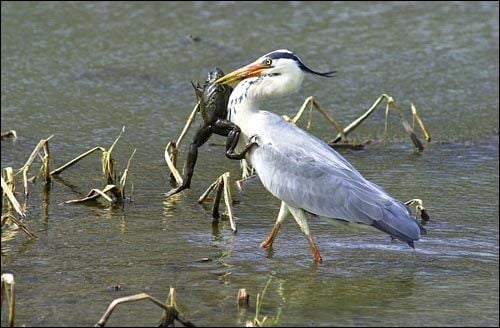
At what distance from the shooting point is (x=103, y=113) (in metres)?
10.2

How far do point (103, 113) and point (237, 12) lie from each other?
282 centimetres

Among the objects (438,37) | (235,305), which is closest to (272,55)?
(235,305)

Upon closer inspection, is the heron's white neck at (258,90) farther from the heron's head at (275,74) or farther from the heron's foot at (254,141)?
the heron's foot at (254,141)

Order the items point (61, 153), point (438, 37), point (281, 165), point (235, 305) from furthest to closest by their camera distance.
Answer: point (438, 37), point (61, 153), point (281, 165), point (235, 305)

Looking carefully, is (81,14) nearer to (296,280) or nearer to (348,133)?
(348,133)

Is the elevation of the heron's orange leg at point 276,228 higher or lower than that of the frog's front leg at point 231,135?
lower

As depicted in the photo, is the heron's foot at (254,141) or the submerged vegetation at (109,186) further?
the heron's foot at (254,141)

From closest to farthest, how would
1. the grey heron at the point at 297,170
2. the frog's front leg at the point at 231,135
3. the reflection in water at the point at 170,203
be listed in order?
the grey heron at the point at 297,170, the frog's front leg at the point at 231,135, the reflection in water at the point at 170,203

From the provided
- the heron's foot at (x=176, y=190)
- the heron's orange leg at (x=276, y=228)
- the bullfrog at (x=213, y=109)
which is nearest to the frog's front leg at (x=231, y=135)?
the bullfrog at (x=213, y=109)

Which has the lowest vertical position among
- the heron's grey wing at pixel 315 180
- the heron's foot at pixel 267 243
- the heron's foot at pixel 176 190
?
the heron's foot at pixel 267 243

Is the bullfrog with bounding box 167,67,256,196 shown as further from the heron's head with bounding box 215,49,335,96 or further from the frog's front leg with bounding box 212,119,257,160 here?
the heron's head with bounding box 215,49,335,96

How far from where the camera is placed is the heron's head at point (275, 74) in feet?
23.8

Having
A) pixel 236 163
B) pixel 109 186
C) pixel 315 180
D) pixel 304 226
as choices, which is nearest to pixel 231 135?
pixel 315 180

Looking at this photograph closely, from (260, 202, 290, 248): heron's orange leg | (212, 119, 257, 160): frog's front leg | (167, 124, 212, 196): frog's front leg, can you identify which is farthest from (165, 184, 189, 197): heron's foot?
(260, 202, 290, 248): heron's orange leg
